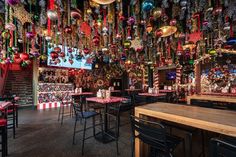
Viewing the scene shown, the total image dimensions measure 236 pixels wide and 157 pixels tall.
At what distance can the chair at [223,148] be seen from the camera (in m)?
0.70

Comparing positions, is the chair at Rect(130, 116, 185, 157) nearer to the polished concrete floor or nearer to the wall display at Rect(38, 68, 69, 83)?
the polished concrete floor

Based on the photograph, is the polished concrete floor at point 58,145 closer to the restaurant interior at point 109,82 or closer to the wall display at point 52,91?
the restaurant interior at point 109,82

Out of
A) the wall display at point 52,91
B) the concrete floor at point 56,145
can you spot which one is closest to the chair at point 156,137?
the concrete floor at point 56,145

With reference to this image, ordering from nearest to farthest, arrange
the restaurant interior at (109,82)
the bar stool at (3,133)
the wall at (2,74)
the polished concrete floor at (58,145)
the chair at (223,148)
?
the chair at (223,148) → the restaurant interior at (109,82) → the bar stool at (3,133) → the polished concrete floor at (58,145) → the wall at (2,74)

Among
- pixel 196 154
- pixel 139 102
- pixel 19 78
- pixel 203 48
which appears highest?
pixel 203 48

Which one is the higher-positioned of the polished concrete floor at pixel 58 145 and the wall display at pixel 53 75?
the wall display at pixel 53 75

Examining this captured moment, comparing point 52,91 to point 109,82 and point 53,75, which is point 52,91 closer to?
point 53,75

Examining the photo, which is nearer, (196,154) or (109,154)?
(196,154)

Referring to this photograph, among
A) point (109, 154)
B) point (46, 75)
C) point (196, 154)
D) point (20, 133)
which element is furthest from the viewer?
point (46, 75)

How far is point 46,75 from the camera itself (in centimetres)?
654

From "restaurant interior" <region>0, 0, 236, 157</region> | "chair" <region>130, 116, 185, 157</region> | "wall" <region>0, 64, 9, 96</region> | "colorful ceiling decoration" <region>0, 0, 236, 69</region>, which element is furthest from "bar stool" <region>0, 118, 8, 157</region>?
"wall" <region>0, 64, 9, 96</region>

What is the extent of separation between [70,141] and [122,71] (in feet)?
25.6

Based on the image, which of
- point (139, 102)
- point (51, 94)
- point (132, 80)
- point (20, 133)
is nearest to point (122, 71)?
point (132, 80)

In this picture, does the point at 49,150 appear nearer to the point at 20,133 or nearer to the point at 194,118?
the point at 20,133
